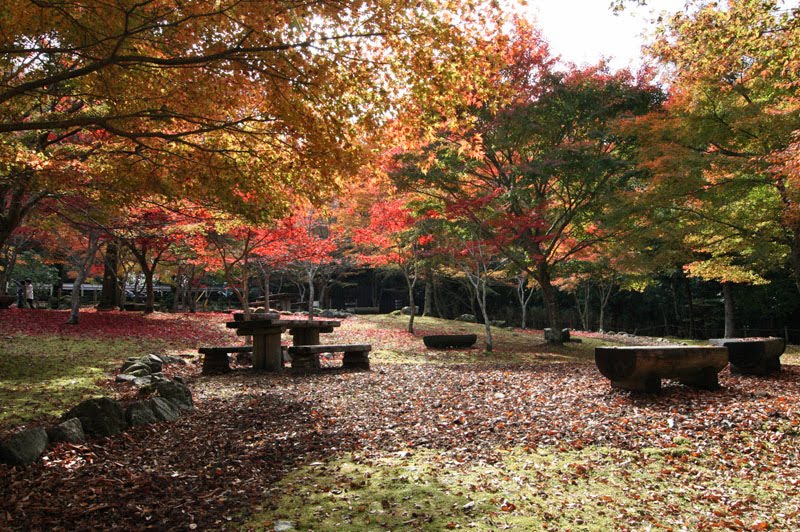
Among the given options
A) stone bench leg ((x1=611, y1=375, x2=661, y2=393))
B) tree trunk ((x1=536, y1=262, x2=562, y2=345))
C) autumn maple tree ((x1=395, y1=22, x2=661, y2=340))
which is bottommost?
stone bench leg ((x1=611, y1=375, x2=661, y2=393))

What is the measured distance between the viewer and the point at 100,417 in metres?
5.23

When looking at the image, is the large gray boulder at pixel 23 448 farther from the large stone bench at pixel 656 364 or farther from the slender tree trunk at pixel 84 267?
the slender tree trunk at pixel 84 267

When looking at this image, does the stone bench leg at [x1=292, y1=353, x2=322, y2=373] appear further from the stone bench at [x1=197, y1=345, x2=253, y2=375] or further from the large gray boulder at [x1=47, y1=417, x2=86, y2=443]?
the large gray boulder at [x1=47, y1=417, x2=86, y2=443]

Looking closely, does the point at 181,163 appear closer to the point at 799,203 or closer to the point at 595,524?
the point at 595,524

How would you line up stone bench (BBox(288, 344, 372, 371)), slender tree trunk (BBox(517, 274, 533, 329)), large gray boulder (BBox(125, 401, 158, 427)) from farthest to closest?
slender tree trunk (BBox(517, 274, 533, 329)) → stone bench (BBox(288, 344, 372, 371)) → large gray boulder (BBox(125, 401, 158, 427))

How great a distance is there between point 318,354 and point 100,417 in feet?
17.1

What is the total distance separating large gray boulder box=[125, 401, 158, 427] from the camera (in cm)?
557

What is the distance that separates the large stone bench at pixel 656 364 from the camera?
6.37 m

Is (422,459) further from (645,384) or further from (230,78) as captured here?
(230,78)

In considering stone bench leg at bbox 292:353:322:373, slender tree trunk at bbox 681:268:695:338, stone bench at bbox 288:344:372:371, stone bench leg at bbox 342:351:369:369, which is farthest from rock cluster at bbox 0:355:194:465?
slender tree trunk at bbox 681:268:695:338

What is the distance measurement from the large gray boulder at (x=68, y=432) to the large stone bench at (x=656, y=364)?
20.8 ft

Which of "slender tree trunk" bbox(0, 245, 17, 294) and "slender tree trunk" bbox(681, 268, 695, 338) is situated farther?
"slender tree trunk" bbox(681, 268, 695, 338)

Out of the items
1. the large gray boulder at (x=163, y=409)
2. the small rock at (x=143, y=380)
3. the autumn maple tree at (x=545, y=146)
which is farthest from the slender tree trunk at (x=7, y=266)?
the large gray boulder at (x=163, y=409)

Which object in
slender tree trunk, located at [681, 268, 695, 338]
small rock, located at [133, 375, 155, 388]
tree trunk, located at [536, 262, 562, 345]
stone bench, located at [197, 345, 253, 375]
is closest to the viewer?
small rock, located at [133, 375, 155, 388]
